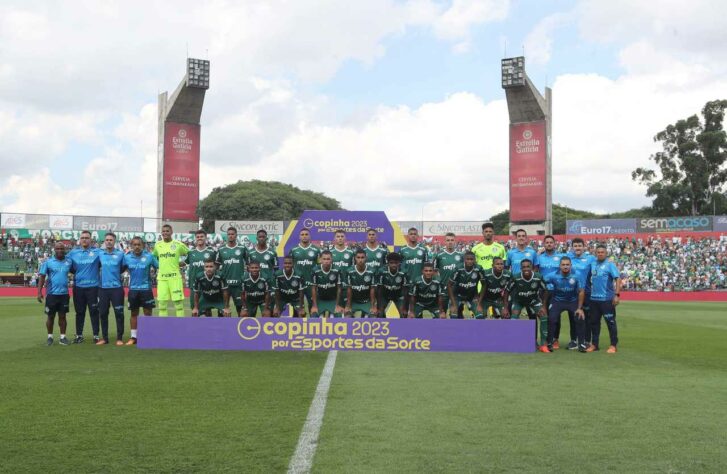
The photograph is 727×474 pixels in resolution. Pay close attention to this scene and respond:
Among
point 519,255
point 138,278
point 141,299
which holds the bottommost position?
point 141,299

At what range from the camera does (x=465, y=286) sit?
1195 cm

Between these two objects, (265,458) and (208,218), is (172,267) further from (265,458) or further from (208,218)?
(208,218)

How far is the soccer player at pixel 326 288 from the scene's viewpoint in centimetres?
1202

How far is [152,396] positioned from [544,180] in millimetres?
47184

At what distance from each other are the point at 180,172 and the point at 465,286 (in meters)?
45.7

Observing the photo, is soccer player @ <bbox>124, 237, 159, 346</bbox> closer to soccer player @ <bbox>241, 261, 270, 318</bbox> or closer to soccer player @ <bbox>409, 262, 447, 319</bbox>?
soccer player @ <bbox>241, 261, 270, 318</bbox>

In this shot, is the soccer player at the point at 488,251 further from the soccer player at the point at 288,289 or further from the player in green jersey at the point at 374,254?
the soccer player at the point at 288,289

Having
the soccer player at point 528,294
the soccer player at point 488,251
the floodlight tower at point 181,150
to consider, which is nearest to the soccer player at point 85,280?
the soccer player at point 488,251

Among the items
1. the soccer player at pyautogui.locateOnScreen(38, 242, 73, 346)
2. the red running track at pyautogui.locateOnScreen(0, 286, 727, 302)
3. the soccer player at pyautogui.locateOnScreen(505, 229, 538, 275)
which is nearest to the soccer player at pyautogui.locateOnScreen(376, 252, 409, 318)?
the soccer player at pyautogui.locateOnScreen(505, 229, 538, 275)

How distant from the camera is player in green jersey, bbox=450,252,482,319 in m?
11.8

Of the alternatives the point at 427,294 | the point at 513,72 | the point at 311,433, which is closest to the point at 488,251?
the point at 427,294

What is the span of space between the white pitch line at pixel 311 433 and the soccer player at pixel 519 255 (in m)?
5.66

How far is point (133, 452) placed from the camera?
4.87 meters

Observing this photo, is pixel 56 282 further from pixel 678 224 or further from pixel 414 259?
pixel 678 224
